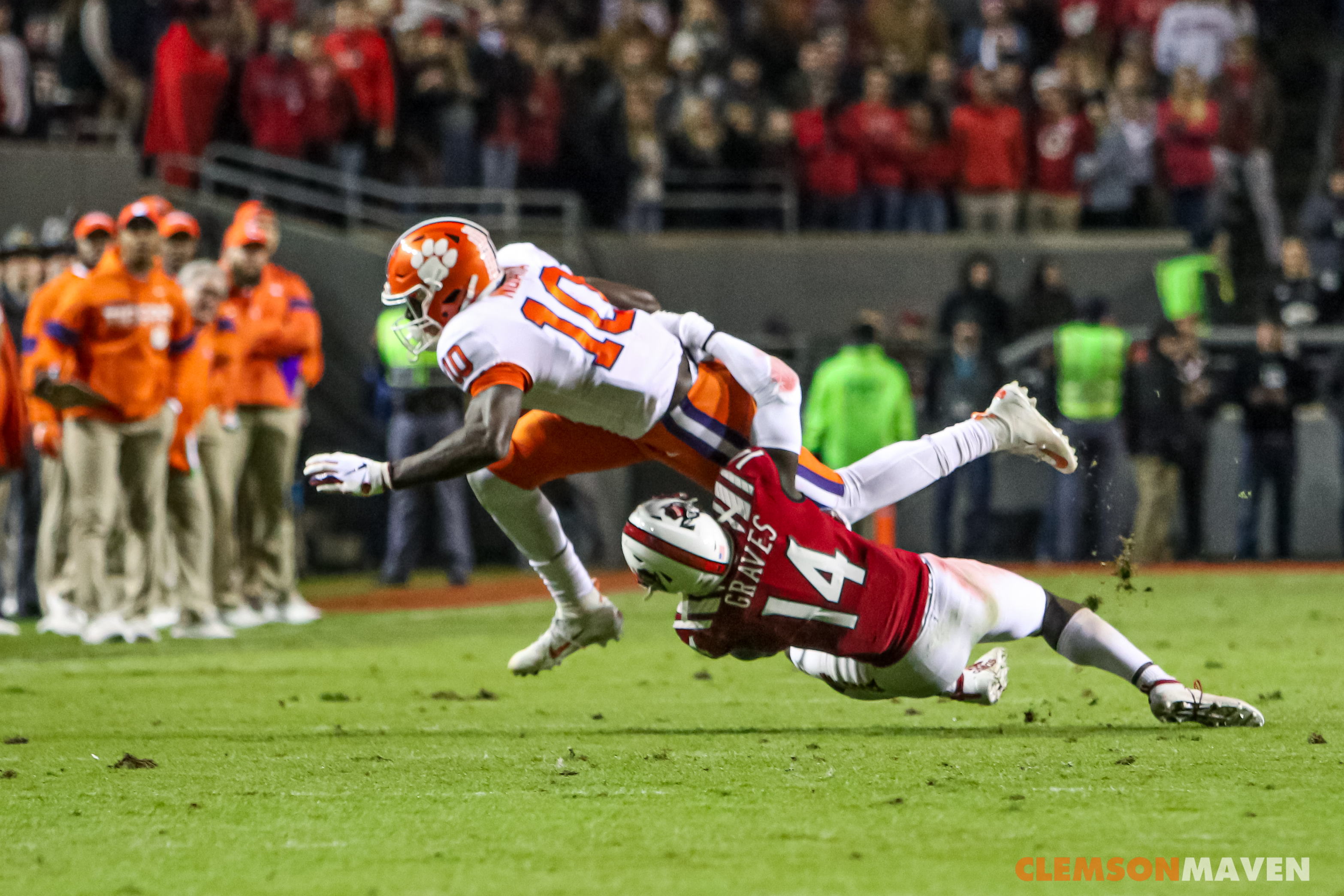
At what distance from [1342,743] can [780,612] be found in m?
1.86

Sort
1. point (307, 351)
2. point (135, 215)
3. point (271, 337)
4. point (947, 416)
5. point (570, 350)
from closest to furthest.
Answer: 1. point (570, 350)
2. point (135, 215)
3. point (271, 337)
4. point (307, 351)
5. point (947, 416)

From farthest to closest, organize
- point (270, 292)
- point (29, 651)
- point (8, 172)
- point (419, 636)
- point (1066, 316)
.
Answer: point (1066, 316)
point (8, 172)
point (270, 292)
point (419, 636)
point (29, 651)

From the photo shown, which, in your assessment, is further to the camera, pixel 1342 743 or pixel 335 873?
pixel 1342 743

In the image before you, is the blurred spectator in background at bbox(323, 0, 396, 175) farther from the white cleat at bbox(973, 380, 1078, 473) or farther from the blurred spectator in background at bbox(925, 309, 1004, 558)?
the white cleat at bbox(973, 380, 1078, 473)

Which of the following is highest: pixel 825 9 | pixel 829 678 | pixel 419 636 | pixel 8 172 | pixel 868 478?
pixel 825 9

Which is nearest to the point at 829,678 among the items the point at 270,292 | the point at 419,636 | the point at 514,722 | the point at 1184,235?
the point at 514,722

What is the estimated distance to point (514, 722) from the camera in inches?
267

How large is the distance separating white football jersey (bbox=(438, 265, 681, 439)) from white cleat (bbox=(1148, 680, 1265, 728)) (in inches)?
79.3

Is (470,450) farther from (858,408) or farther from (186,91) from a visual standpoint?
(186,91)

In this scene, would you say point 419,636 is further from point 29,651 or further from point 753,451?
point 753,451

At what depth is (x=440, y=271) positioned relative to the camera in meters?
6.28

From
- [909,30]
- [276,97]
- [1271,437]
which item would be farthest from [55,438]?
[909,30]

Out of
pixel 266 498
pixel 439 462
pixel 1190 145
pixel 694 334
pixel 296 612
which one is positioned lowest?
pixel 296 612

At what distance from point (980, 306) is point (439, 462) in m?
11.6
